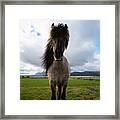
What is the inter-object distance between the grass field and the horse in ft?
0.09

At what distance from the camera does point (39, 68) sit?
80.8 inches

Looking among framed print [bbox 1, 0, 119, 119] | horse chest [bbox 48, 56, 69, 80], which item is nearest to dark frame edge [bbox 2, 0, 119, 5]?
framed print [bbox 1, 0, 119, 119]

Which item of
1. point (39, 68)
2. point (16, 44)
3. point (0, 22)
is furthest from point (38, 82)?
point (0, 22)

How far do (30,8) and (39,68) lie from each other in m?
0.29

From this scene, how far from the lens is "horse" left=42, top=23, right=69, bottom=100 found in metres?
2.05

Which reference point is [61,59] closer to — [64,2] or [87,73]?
[87,73]

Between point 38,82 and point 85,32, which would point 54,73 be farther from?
point 85,32

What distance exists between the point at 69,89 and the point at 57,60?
15 cm

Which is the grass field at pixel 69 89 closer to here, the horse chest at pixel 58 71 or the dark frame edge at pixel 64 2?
the horse chest at pixel 58 71

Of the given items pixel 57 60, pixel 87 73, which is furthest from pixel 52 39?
pixel 87 73

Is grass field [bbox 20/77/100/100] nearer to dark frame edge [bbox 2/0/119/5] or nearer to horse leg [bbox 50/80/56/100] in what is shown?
horse leg [bbox 50/80/56/100]

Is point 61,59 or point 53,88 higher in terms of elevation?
point 61,59

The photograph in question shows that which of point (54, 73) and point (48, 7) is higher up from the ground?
point (48, 7)

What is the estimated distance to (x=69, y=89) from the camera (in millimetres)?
2057
